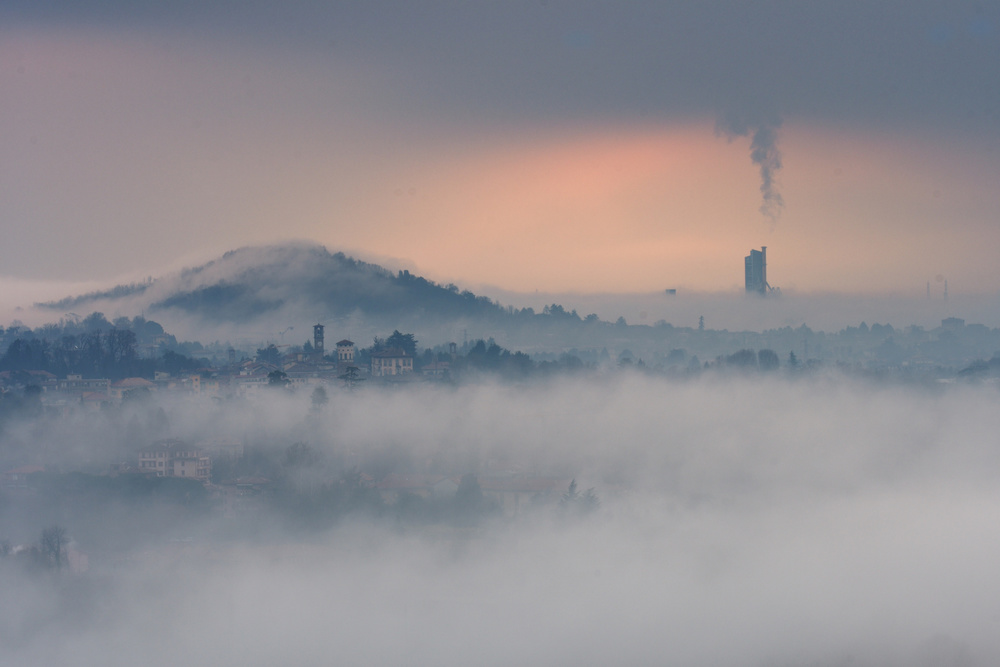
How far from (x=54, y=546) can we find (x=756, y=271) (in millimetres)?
27639

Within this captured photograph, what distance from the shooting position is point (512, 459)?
114ft

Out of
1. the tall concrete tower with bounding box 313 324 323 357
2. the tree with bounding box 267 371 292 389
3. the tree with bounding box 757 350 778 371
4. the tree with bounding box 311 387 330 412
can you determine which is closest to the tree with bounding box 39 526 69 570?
the tree with bounding box 311 387 330 412

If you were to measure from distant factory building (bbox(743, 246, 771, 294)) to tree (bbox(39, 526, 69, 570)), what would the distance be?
23698 mm

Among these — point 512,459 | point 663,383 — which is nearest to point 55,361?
point 512,459

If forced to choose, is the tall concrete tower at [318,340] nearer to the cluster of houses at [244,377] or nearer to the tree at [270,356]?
the cluster of houses at [244,377]

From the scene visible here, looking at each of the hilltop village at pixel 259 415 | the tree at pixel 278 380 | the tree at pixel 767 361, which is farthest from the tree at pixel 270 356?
the tree at pixel 767 361

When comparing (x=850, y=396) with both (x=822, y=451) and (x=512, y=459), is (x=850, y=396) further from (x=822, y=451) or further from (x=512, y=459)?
(x=512, y=459)

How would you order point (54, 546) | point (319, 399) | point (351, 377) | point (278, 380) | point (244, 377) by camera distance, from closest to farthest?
point (54, 546) → point (319, 399) → point (278, 380) → point (351, 377) → point (244, 377)

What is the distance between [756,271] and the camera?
43219 millimetres

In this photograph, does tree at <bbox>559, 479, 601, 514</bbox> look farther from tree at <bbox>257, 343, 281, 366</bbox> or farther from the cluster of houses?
tree at <bbox>257, 343, 281, 366</bbox>

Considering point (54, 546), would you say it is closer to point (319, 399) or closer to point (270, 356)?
point (319, 399)

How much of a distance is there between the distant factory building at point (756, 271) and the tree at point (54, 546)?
23698mm

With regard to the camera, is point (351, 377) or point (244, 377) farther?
point (244, 377)

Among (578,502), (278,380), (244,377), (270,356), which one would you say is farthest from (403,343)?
(578,502)
